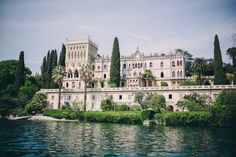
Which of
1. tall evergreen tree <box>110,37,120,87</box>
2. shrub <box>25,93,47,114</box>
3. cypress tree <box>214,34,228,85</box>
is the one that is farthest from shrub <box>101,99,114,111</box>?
cypress tree <box>214,34,228,85</box>

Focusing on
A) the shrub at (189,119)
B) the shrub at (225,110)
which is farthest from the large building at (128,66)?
the shrub at (225,110)

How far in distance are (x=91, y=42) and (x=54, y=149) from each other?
212 feet

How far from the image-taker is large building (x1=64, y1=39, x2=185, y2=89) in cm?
6656

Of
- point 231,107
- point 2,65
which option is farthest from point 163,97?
point 2,65

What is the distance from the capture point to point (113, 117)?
47.4m

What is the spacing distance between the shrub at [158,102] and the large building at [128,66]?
15006 mm

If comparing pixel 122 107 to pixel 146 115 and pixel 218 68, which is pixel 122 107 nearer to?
pixel 146 115

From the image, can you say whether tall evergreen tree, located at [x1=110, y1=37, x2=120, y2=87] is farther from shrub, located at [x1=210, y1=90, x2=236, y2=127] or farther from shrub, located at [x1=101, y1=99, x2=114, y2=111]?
shrub, located at [x1=210, y1=90, x2=236, y2=127]

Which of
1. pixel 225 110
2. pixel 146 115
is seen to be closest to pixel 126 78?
pixel 146 115

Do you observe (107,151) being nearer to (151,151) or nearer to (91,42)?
(151,151)

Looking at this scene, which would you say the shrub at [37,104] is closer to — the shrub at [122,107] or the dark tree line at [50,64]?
the dark tree line at [50,64]

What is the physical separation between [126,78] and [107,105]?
1650cm

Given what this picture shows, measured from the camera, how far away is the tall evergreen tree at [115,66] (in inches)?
2501

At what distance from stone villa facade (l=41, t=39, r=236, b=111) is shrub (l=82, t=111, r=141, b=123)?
9.69 m
